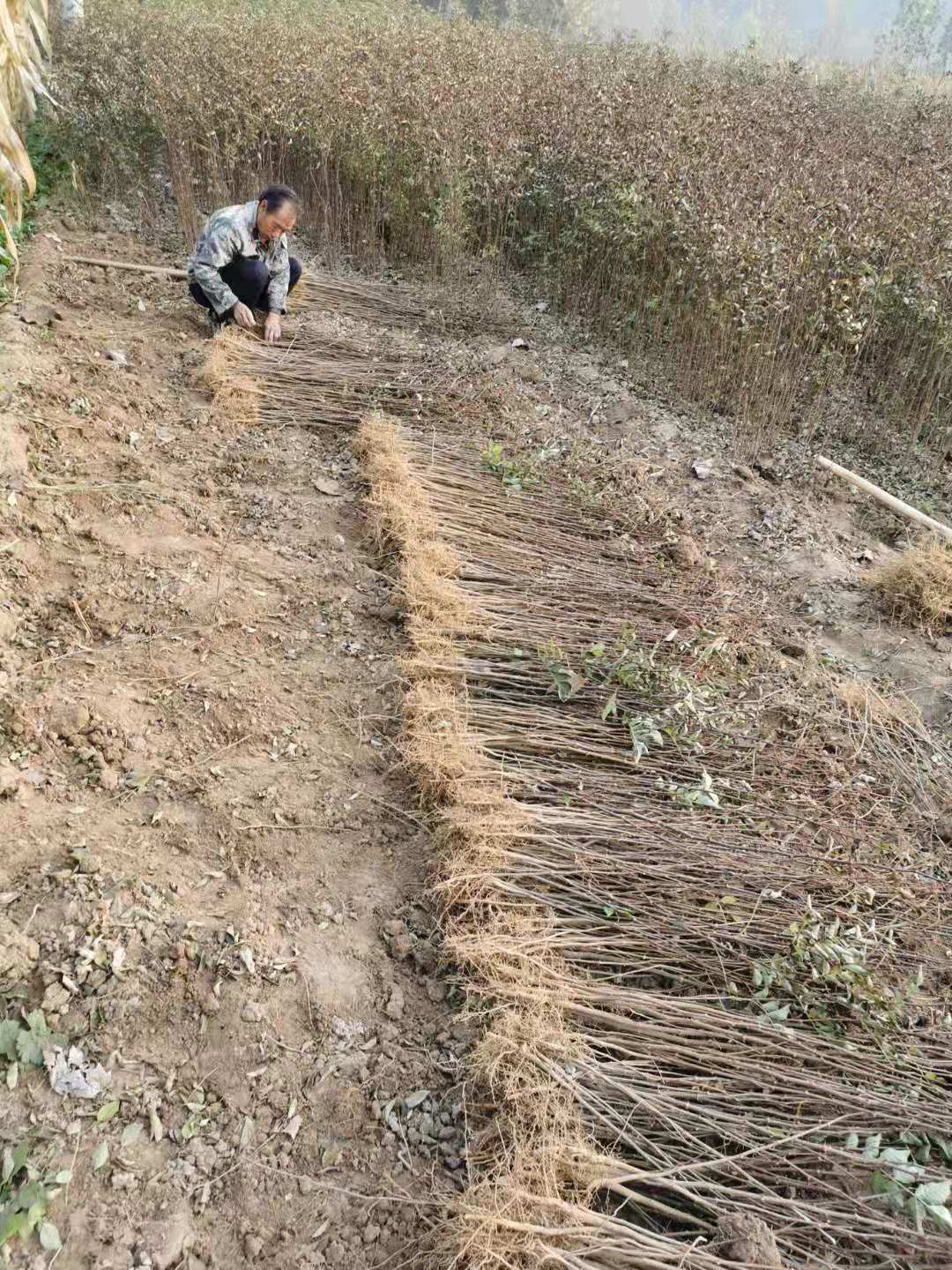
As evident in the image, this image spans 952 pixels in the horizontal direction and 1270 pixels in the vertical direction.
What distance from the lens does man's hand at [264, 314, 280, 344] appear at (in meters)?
4.75

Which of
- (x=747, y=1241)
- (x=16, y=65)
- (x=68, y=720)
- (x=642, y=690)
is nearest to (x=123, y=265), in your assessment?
(x=16, y=65)

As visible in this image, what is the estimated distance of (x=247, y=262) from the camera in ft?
15.3

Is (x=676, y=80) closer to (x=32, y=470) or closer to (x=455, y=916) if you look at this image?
(x=32, y=470)

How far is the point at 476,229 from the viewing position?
20.4ft

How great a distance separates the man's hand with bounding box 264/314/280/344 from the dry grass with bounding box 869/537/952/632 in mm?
3323

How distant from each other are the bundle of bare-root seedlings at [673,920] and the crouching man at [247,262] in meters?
1.89

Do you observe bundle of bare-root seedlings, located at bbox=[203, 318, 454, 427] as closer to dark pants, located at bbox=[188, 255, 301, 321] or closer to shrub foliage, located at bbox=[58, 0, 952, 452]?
dark pants, located at bbox=[188, 255, 301, 321]

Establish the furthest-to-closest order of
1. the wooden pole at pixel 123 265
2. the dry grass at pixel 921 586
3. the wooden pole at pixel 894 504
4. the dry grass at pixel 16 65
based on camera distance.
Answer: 1. the wooden pole at pixel 123 265
2. the wooden pole at pixel 894 504
3. the dry grass at pixel 921 586
4. the dry grass at pixel 16 65

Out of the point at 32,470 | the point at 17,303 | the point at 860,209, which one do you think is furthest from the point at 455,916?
the point at 860,209

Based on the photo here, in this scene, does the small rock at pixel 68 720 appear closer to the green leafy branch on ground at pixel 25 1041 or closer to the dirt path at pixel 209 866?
the dirt path at pixel 209 866

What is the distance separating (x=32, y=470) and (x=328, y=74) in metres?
4.50

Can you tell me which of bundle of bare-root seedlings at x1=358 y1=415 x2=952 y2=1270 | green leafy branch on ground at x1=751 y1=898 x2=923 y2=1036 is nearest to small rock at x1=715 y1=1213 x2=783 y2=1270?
bundle of bare-root seedlings at x1=358 y1=415 x2=952 y2=1270

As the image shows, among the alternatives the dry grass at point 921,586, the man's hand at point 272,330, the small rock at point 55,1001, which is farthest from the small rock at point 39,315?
the dry grass at point 921,586

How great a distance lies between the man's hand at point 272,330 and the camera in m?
4.75
